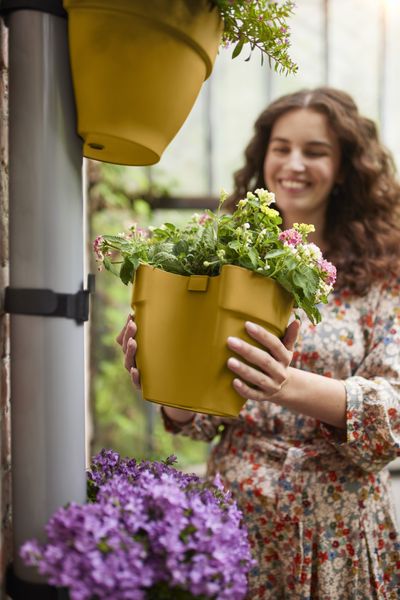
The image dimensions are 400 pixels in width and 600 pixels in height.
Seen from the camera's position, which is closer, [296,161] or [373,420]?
[373,420]

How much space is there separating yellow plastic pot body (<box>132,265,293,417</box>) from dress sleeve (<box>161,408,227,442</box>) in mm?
665

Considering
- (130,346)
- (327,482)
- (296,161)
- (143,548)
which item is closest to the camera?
(143,548)

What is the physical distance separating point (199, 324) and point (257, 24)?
48 cm

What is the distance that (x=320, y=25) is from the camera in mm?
3373

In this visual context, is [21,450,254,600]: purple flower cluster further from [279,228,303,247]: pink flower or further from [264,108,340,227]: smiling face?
[264,108,340,227]: smiling face

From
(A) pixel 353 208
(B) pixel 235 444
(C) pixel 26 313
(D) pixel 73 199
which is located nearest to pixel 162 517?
(C) pixel 26 313

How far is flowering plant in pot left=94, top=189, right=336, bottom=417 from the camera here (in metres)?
0.98

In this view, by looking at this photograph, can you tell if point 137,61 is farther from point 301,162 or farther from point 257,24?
point 301,162

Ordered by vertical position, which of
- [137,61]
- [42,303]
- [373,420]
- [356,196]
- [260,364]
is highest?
[137,61]

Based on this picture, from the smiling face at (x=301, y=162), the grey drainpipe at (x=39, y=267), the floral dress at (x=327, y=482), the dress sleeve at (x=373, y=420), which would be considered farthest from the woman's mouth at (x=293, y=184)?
the grey drainpipe at (x=39, y=267)

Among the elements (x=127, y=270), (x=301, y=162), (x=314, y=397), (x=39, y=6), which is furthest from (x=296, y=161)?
(x=39, y=6)

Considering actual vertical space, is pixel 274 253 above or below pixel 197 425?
above

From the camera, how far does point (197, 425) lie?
1.70 metres

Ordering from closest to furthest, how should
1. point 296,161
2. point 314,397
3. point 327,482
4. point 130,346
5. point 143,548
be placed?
point 143,548, point 130,346, point 314,397, point 327,482, point 296,161
